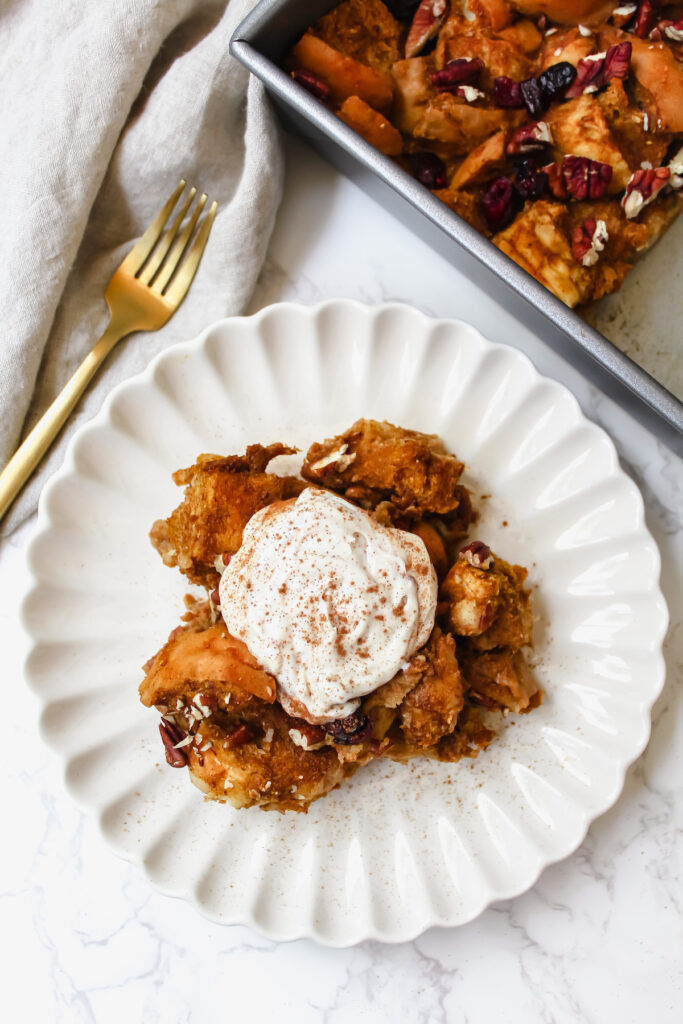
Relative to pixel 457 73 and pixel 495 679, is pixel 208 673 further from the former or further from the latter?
pixel 457 73

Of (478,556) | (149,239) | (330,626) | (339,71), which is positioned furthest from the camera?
(149,239)

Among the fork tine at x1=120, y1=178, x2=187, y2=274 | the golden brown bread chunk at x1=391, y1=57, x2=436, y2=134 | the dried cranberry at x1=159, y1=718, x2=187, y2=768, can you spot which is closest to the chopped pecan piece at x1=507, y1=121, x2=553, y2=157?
the golden brown bread chunk at x1=391, y1=57, x2=436, y2=134

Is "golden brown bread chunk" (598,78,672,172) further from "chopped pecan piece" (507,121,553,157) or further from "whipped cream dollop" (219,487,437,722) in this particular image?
"whipped cream dollop" (219,487,437,722)

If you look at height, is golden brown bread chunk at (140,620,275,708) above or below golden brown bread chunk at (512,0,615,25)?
below

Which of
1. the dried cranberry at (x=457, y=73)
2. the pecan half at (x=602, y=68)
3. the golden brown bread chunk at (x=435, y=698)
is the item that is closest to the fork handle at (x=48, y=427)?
the dried cranberry at (x=457, y=73)

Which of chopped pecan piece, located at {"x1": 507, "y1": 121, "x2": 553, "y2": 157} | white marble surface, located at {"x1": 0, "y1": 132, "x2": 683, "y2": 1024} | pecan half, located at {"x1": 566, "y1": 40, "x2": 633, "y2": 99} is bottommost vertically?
white marble surface, located at {"x1": 0, "y1": 132, "x2": 683, "y2": 1024}

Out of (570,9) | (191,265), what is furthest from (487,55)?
(191,265)

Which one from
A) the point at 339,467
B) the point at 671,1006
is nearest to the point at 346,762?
the point at 339,467
